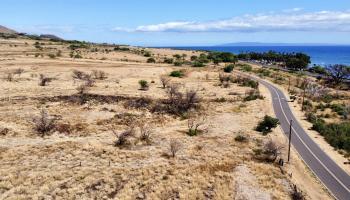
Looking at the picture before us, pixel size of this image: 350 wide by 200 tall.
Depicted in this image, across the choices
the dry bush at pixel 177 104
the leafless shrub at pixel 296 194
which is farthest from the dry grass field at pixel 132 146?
the leafless shrub at pixel 296 194

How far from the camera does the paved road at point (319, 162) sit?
35500mm

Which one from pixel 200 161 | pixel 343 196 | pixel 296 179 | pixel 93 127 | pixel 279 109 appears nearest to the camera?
pixel 343 196

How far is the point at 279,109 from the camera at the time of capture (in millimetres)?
67062

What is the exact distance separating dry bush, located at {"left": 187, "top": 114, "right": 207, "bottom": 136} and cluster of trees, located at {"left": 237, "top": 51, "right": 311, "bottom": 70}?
10589 cm

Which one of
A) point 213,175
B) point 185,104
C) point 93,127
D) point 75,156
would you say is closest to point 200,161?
point 213,175

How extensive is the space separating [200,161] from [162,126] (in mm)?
13742

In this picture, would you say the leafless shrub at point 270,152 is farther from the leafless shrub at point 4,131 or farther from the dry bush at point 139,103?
the leafless shrub at point 4,131

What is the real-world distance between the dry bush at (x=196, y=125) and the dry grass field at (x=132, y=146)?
0.18m

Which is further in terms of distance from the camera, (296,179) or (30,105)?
(30,105)

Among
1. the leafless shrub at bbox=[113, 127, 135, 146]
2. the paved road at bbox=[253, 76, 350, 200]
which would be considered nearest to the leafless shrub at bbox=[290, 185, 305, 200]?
the paved road at bbox=[253, 76, 350, 200]

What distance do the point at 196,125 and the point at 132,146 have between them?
423 inches

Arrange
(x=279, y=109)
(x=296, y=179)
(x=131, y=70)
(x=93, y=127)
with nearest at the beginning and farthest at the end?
(x=296, y=179), (x=93, y=127), (x=279, y=109), (x=131, y=70)

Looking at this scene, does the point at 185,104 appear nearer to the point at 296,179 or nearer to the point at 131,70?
the point at 296,179

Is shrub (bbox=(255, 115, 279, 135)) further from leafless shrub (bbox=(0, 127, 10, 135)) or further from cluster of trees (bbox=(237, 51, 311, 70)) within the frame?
cluster of trees (bbox=(237, 51, 311, 70))
